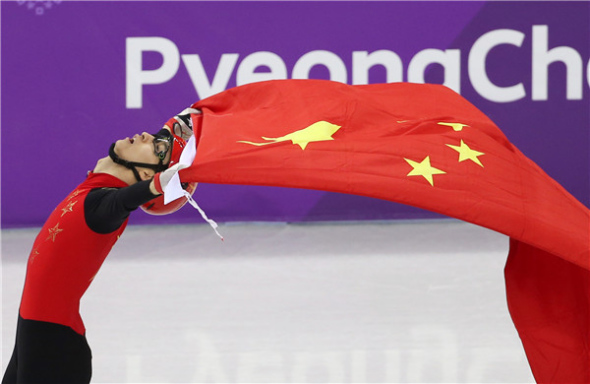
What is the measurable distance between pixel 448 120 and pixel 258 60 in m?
3.78

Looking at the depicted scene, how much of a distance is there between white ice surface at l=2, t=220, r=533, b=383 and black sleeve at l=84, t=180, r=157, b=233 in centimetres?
153

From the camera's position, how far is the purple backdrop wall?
795cm

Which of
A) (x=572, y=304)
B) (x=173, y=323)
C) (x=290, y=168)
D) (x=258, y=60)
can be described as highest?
(x=258, y=60)

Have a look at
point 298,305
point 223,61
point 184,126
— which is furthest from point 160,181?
point 223,61

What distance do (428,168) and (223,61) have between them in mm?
4211

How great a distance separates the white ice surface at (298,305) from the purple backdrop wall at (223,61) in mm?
632

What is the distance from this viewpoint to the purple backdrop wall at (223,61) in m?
7.95

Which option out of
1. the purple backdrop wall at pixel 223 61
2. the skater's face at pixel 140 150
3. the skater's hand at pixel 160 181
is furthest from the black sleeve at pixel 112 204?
the purple backdrop wall at pixel 223 61

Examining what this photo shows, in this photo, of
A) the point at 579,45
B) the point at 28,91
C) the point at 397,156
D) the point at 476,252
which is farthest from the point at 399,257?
the point at 397,156

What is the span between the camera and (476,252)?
7.59 meters

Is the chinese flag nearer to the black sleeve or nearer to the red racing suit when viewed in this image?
the black sleeve

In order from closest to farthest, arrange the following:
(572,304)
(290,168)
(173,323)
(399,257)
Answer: (290,168), (572,304), (173,323), (399,257)

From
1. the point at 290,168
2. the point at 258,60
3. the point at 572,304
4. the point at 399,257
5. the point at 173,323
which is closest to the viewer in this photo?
the point at 290,168

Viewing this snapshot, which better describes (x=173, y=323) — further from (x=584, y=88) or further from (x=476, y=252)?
(x=584, y=88)
